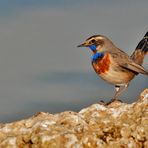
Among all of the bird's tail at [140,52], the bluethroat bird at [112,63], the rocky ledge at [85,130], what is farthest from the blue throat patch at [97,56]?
the rocky ledge at [85,130]

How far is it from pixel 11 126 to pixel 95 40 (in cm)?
715

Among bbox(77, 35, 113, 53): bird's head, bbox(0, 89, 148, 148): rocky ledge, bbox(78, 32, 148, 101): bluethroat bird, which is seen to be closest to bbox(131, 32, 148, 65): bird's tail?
bbox(78, 32, 148, 101): bluethroat bird

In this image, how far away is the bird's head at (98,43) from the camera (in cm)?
1455

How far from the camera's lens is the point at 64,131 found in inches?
283

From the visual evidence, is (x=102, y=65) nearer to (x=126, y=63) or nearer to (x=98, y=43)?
(x=126, y=63)

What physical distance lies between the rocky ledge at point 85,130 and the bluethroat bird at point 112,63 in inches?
231

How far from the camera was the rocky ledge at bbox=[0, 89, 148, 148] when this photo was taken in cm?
702

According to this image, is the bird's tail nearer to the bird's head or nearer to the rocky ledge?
the bird's head

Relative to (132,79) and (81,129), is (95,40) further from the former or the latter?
(81,129)

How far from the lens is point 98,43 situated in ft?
48.0

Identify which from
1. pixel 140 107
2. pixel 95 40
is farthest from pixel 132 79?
pixel 140 107

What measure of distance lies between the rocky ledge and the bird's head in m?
6.61

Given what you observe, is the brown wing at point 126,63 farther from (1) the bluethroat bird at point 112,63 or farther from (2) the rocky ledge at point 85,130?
(2) the rocky ledge at point 85,130

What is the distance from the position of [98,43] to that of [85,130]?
7.58 metres
